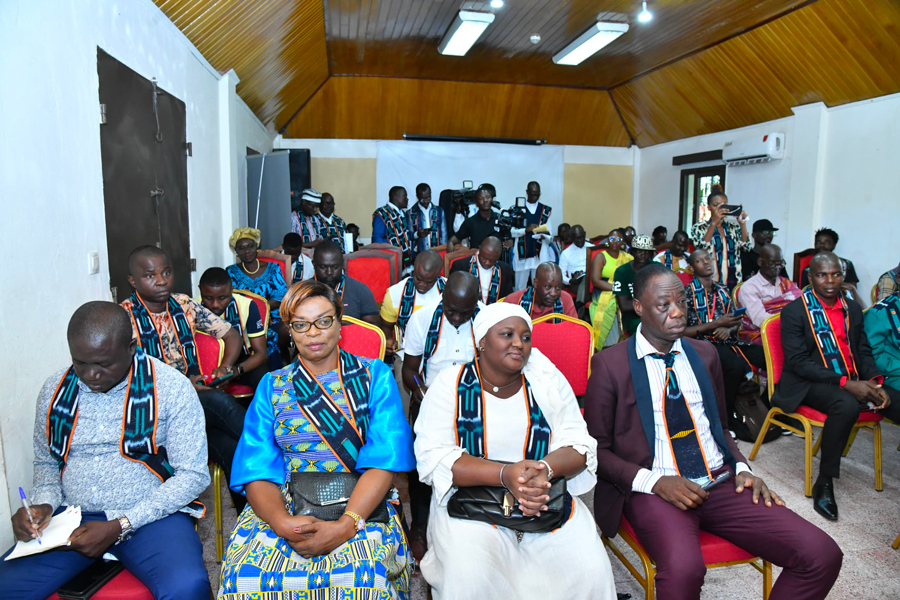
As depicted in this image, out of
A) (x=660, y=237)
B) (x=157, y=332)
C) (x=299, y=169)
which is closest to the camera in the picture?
(x=157, y=332)

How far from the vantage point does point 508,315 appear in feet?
6.74

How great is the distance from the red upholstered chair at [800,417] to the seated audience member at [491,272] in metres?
1.99

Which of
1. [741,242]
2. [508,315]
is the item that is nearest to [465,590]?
[508,315]

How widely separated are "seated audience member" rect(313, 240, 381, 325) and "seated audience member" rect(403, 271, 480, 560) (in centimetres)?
93

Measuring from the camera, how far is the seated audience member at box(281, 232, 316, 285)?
5.64 m

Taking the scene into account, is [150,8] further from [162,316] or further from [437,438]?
[437,438]

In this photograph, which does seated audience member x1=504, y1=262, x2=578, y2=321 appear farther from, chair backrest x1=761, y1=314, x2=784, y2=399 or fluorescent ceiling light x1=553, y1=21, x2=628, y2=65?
fluorescent ceiling light x1=553, y1=21, x2=628, y2=65

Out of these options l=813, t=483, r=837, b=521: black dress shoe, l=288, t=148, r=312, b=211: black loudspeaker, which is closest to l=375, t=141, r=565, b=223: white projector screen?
l=288, t=148, r=312, b=211: black loudspeaker

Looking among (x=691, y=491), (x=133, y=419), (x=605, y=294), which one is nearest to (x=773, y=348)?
(x=691, y=491)

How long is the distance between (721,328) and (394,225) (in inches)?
188

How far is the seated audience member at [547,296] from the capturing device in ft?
12.4

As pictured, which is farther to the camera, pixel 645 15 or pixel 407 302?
pixel 645 15

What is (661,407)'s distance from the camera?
85.4 inches

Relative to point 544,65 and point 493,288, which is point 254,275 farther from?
point 544,65
